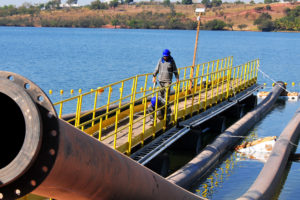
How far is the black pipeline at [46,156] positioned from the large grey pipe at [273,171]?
4.87m

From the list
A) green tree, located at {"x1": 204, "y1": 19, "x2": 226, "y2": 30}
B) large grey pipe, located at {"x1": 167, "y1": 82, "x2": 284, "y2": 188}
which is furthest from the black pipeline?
green tree, located at {"x1": 204, "y1": 19, "x2": 226, "y2": 30}

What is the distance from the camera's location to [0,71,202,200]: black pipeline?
10.0ft

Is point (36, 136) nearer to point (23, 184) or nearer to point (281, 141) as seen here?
point (23, 184)

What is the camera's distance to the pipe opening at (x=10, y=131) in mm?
3432

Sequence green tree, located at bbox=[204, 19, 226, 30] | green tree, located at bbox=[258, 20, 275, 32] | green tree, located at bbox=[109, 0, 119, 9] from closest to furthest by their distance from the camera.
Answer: green tree, located at bbox=[258, 20, 275, 32] → green tree, located at bbox=[204, 19, 226, 30] → green tree, located at bbox=[109, 0, 119, 9]

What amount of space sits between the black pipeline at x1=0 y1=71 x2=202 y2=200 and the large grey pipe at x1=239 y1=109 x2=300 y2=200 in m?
4.87

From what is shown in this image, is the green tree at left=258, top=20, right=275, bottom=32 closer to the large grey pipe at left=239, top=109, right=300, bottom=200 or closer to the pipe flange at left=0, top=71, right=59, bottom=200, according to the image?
the large grey pipe at left=239, top=109, right=300, bottom=200

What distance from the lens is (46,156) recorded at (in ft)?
10.6

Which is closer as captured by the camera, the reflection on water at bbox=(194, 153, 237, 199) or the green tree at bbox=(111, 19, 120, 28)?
the reflection on water at bbox=(194, 153, 237, 199)

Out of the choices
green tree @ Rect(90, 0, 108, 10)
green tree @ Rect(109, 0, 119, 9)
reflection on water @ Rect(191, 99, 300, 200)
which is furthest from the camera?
green tree @ Rect(109, 0, 119, 9)

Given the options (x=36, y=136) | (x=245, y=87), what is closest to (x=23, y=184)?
(x=36, y=136)

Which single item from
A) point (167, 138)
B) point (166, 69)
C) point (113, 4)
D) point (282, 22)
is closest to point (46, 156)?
point (167, 138)

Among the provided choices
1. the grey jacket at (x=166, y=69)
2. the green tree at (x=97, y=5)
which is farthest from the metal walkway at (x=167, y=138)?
the green tree at (x=97, y=5)

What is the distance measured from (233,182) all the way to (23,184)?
10028 millimetres
